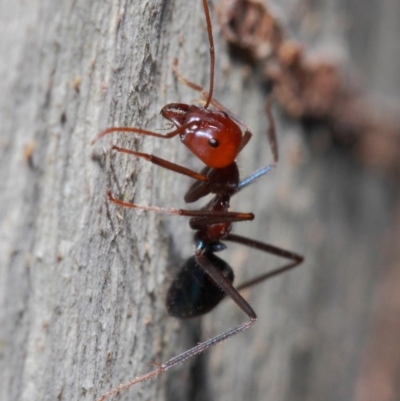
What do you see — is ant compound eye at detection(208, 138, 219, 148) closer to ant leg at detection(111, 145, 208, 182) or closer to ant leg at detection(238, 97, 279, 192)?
ant leg at detection(111, 145, 208, 182)

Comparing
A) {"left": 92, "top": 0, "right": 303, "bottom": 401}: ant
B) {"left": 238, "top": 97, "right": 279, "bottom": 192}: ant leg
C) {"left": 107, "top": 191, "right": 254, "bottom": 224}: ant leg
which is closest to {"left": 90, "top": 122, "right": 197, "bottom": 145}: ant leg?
{"left": 92, "top": 0, "right": 303, "bottom": 401}: ant

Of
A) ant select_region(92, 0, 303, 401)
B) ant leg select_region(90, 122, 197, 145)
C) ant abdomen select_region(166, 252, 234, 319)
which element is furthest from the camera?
ant abdomen select_region(166, 252, 234, 319)

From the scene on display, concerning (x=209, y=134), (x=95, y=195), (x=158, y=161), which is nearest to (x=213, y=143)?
(x=209, y=134)

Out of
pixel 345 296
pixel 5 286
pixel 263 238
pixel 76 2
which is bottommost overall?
pixel 345 296

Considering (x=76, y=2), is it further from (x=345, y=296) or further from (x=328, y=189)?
(x=345, y=296)

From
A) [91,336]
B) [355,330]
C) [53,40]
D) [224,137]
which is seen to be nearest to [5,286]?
[91,336]

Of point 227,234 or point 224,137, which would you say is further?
point 227,234

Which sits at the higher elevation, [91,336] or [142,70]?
[142,70]
